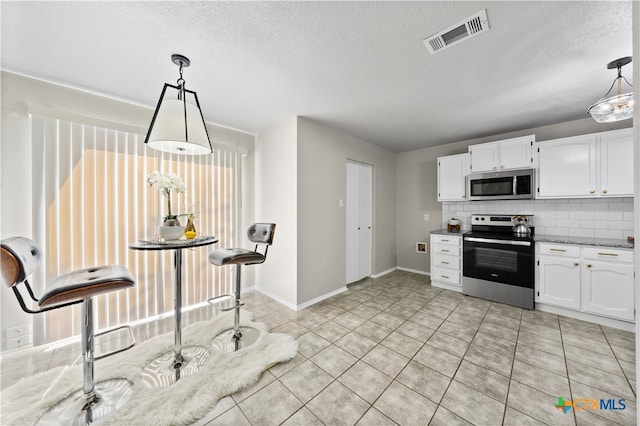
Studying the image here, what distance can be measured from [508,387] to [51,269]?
4022mm

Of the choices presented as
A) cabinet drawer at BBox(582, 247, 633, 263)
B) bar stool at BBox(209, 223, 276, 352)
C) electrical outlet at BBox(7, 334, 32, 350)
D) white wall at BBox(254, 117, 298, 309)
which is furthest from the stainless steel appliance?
electrical outlet at BBox(7, 334, 32, 350)

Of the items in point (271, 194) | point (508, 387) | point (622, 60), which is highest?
point (622, 60)

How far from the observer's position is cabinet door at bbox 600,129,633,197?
2.57 meters

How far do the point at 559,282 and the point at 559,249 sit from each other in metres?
0.40

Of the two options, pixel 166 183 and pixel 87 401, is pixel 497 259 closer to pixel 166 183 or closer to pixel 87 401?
pixel 166 183

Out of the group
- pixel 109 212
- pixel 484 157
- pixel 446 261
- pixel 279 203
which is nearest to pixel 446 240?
pixel 446 261

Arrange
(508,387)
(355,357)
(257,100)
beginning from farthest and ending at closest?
1. (257,100)
2. (355,357)
3. (508,387)

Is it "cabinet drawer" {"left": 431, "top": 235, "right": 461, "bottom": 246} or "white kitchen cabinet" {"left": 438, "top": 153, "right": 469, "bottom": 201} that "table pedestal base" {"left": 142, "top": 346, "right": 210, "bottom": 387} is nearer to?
"cabinet drawer" {"left": 431, "top": 235, "right": 461, "bottom": 246}

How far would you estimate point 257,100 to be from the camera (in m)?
2.57

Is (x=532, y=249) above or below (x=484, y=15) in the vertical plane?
below

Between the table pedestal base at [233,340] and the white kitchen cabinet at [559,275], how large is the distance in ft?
11.5

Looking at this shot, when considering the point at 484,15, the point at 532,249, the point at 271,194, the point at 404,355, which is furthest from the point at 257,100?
the point at 532,249

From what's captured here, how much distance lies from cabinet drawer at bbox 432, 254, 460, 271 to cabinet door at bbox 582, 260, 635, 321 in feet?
4.28

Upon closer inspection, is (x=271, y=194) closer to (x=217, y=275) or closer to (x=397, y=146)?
(x=217, y=275)
